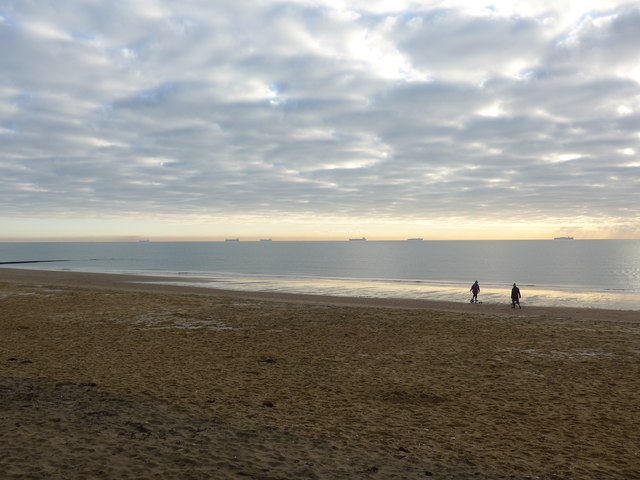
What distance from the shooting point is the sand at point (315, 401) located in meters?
6.82

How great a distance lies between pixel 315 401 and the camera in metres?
10.1

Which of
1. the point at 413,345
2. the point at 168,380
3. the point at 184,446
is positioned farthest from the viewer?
the point at 413,345

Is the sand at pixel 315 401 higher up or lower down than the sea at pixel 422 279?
lower down

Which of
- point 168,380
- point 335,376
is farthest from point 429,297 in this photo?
point 168,380

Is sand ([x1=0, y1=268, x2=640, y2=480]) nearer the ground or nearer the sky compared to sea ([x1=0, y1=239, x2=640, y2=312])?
nearer the ground

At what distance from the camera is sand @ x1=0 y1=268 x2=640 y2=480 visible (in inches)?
268

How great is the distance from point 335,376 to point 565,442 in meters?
5.57

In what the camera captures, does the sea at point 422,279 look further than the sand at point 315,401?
Yes

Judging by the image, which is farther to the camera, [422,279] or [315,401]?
[422,279]

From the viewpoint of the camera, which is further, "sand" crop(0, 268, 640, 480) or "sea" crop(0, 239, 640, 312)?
"sea" crop(0, 239, 640, 312)

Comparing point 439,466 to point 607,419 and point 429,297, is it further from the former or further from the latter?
point 429,297

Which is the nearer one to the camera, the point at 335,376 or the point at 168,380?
the point at 168,380

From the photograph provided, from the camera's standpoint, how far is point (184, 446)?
7234 millimetres

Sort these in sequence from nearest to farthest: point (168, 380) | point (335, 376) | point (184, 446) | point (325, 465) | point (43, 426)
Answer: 1. point (325, 465)
2. point (184, 446)
3. point (43, 426)
4. point (168, 380)
5. point (335, 376)
